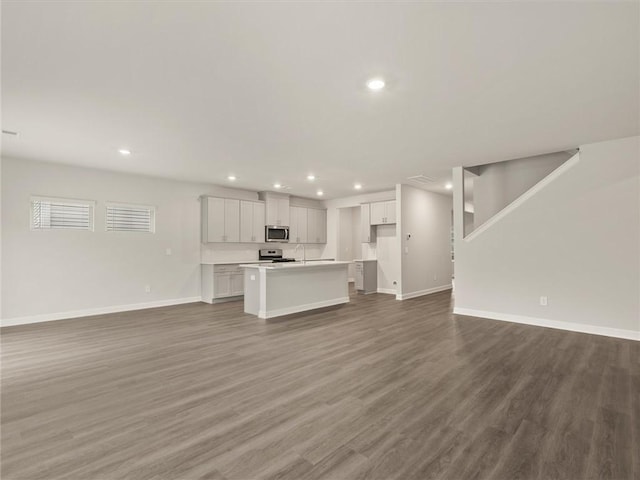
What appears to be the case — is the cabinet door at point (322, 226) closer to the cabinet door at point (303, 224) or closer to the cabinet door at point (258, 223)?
→ the cabinet door at point (303, 224)

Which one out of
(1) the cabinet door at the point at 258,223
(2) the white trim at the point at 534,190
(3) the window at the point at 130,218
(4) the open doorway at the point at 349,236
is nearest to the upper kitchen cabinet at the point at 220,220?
(1) the cabinet door at the point at 258,223

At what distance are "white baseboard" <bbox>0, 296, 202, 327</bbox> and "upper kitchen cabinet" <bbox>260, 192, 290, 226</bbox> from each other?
2864 millimetres

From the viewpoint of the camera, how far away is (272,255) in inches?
348

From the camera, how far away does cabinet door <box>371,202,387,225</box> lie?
8.54 metres

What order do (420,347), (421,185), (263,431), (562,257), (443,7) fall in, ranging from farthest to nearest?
(421,185) < (562,257) < (420,347) < (263,431) < (443,7)

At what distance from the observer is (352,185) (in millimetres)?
7738

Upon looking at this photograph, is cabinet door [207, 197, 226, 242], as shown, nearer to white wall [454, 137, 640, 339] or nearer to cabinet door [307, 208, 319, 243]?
cabinet door [307, 208, 319, 243]

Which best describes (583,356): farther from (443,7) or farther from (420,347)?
(443,7)

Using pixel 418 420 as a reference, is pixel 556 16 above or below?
above

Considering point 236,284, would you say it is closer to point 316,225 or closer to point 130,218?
point 130,218

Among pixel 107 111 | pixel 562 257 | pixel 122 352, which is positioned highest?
pixel 107 111

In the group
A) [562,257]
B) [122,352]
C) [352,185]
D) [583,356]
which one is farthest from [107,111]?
[562,257]

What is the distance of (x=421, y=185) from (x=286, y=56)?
5901 mm

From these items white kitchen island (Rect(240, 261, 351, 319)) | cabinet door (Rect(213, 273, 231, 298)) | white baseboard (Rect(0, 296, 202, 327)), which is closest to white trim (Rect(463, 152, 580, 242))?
white kitchen island (Rect(240, 261, 351, 319))
